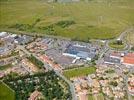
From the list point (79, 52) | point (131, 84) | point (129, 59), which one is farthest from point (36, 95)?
point (129, 59)

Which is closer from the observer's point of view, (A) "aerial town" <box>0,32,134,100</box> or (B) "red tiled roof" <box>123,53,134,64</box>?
(A) "aerial town" <box>0,32,134,100</box>

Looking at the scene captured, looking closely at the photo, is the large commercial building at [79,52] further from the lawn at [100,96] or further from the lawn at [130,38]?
the lawn at [100,96]

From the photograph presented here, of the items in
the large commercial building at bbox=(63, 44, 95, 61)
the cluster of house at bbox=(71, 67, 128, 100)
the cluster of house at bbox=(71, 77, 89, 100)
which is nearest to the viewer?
the cluster of house at bbox=(71, 77, 89, 100)

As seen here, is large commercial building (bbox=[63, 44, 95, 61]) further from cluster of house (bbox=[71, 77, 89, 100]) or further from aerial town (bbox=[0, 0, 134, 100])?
cluster of house (bbox=[71, 77, 89, 100])

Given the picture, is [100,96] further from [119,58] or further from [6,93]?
[6,93]

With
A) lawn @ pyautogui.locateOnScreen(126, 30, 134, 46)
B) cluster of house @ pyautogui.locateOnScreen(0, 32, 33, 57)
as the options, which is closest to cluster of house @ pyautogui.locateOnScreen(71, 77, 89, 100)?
cluster of house @ pyautogui.locateOnScreen(0, 32, 33, 57)

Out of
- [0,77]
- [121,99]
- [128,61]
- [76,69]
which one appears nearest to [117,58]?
[128,61]
